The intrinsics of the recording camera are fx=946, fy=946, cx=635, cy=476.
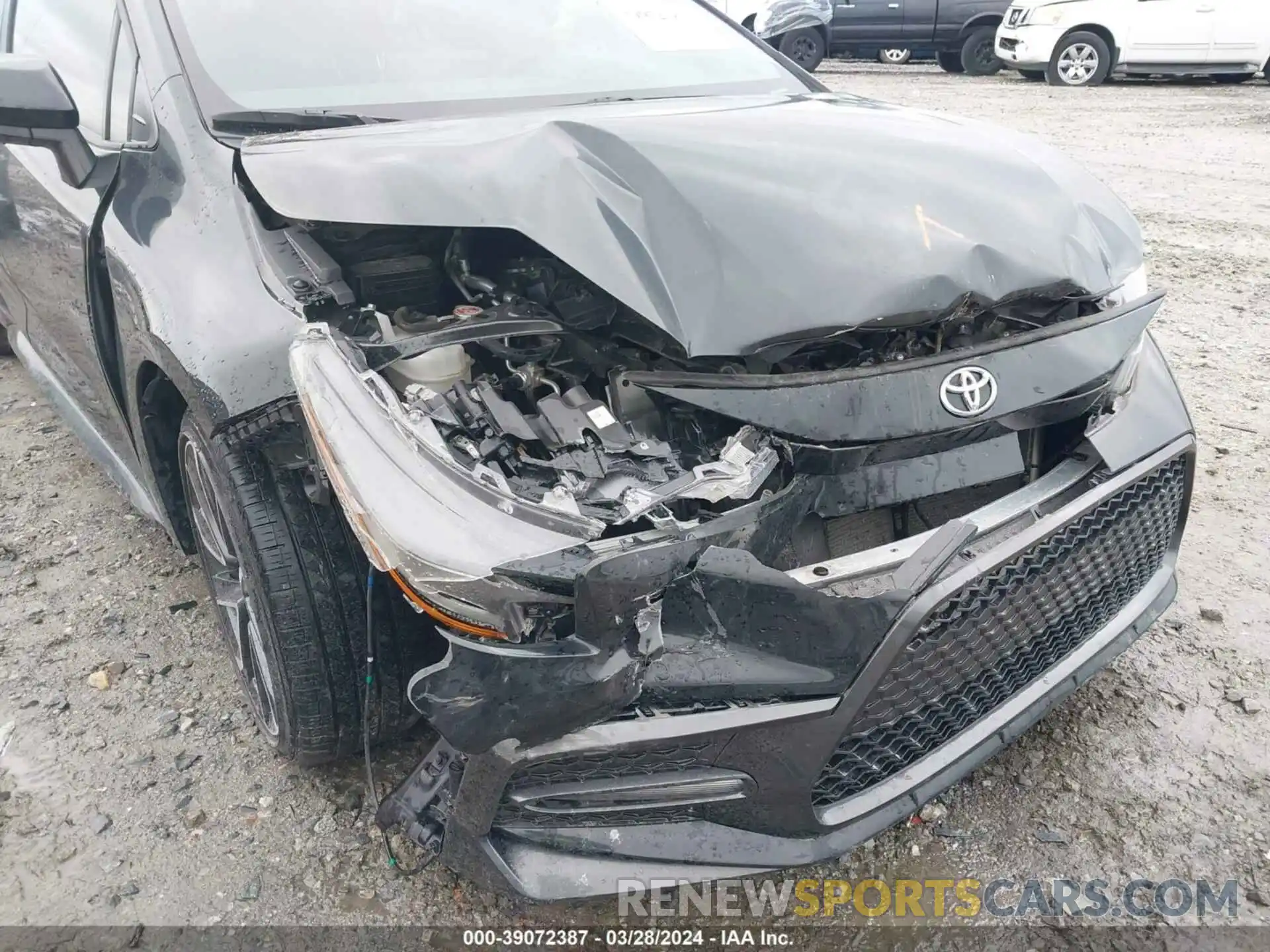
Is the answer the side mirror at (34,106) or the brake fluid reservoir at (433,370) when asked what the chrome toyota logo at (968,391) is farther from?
the side mirror at (34,106)

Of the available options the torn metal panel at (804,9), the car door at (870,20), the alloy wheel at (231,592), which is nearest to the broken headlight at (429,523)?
the alloy wheel at (231,592)

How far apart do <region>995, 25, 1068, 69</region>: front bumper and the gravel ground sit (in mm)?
10591

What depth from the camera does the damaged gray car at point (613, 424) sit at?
1363 millimetres

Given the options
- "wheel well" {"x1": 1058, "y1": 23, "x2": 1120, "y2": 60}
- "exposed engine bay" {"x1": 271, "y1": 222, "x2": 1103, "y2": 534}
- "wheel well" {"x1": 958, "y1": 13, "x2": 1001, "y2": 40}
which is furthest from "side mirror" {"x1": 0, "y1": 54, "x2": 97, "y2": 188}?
"wheel well" {"x1": 958, "y1": 13, "x2": 1001, "y2": 40}

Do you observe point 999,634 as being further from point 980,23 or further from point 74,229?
point 980,23

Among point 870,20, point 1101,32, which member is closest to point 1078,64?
point 1101,32

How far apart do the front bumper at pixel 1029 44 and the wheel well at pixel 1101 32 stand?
0.13 metres

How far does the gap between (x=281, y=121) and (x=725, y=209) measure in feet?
3.32

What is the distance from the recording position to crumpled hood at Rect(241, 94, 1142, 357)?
5.24 feet

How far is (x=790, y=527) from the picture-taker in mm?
1530

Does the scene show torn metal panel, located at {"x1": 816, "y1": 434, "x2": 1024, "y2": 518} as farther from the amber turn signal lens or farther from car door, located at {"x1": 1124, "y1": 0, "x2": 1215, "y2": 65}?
car door, located at {"x1": 1124, "y1": 0, "x2": 1215, "y2": 65}

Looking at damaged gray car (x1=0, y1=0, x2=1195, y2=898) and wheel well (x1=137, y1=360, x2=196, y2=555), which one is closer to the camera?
damaged gray car (x1=0, y1=0, x2=1195, y2=898)

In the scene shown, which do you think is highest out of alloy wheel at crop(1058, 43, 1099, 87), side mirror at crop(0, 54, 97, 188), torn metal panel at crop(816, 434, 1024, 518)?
side mirror at crop(0, 54, 97, 188)

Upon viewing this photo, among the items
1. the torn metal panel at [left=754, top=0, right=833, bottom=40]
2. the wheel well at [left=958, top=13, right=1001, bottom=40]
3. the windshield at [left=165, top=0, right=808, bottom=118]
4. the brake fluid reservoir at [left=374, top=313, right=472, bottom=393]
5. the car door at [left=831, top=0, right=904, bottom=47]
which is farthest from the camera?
the car door at [left=831, top=0, right=904, bottom=47]
